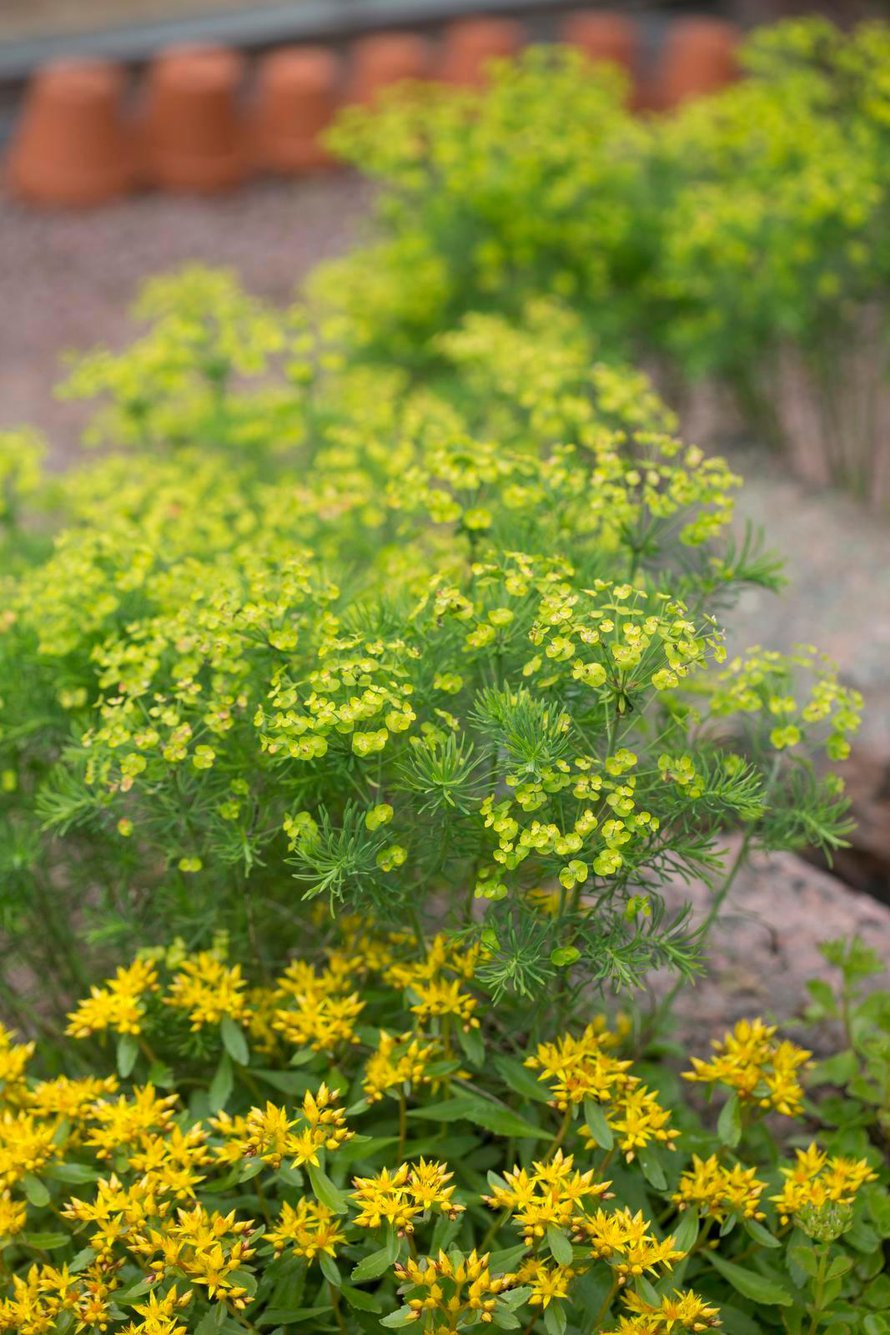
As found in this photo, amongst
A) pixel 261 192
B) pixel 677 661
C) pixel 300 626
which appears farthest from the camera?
pixel 261 192

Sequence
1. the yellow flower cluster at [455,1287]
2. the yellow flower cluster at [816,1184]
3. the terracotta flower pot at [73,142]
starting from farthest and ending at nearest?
the terracotta flower pot at [73,142] → the yellow flower cluster at [816,1184] → the yellow flower cluster at [455,1287]

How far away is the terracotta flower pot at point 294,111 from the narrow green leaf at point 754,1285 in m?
6.62

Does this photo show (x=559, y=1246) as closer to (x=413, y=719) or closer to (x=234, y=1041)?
(x=234, y=1041)

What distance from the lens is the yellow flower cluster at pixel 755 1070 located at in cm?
209

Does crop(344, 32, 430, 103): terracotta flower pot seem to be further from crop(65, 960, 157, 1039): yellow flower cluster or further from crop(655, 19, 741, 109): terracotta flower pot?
crop(65, 960, 157, 1039): yellow flower cluster

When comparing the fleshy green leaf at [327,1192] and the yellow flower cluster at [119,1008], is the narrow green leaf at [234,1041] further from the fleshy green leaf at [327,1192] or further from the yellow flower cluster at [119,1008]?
the fleshy green leaf at [327,1192]

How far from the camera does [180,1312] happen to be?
6.25 feet

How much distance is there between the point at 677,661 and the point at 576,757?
0.22 metres

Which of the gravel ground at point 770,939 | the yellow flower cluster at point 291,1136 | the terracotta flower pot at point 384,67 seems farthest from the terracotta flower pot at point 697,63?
the yellow flower cluster at point 291,1136

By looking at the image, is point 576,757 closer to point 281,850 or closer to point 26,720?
point 281,850

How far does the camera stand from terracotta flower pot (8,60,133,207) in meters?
7.18

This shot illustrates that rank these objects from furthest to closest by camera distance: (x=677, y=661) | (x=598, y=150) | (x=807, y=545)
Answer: (x=598, y=150), (x=807, y=545), (x=677, y=661)

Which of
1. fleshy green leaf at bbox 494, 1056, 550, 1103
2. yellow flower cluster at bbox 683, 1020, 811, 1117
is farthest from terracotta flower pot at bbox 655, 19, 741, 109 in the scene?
fleshy green leaf at bbox 494, 1056, 550, 1103

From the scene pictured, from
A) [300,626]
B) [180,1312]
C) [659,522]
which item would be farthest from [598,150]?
[180,1312]
